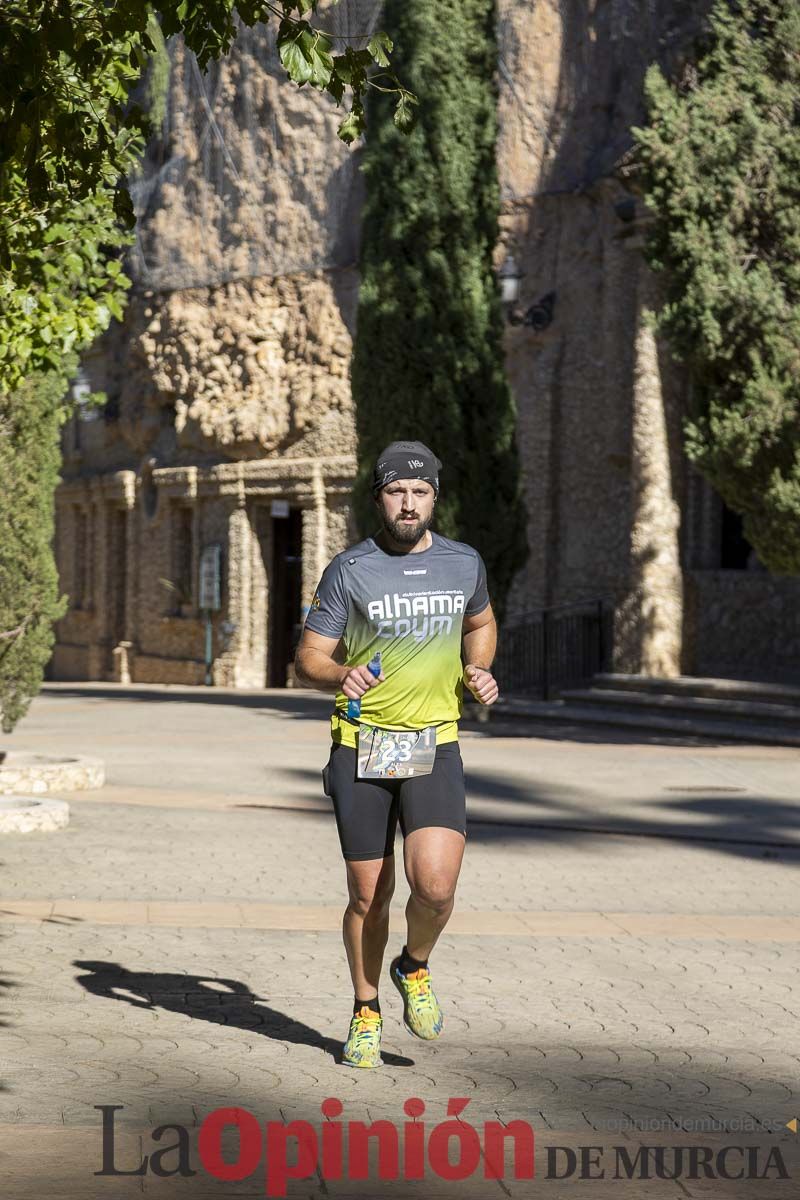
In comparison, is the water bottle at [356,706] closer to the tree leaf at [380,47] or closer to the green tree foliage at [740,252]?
the tree leaf at [380,47]

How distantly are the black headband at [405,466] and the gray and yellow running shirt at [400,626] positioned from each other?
0.69 ft

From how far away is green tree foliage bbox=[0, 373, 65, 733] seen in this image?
13.4 meters

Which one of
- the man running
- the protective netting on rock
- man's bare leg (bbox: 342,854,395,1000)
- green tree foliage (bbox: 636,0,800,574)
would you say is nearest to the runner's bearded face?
the man running

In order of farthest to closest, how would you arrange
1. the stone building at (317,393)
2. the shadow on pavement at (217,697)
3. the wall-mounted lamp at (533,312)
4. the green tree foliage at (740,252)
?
the wall-mounted lamp at (533,312), the shadow on pavement at (217,697), the stone building at (317,393), the green tree foliage at (740,252)

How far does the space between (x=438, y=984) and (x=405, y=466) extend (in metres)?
2.44

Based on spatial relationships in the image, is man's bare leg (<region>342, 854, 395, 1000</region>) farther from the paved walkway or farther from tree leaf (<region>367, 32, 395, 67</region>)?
tree leaf (<region>367, 32, 395, 67</region>)

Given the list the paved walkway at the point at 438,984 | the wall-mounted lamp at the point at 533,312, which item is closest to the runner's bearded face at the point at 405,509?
the paved walkway at the point at 438,984

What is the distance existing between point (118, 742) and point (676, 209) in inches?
306

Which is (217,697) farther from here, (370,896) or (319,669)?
(319,669)

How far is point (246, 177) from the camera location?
106 ft

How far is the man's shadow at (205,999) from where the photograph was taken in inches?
237

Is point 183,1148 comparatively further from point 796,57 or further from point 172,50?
point 172,50

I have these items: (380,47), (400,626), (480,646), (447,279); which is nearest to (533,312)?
(447,279)

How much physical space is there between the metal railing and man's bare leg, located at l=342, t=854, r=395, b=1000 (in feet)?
63.8
